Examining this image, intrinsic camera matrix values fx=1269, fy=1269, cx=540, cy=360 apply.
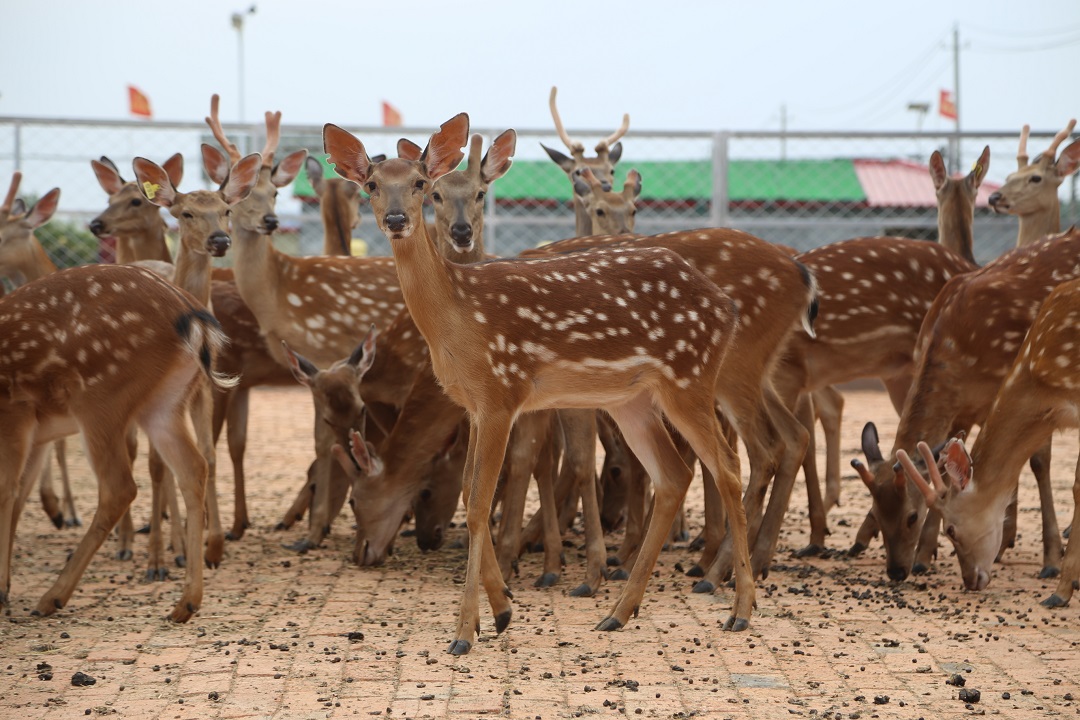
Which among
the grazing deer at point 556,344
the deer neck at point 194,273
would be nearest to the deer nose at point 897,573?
the grazing deer at point 556,344

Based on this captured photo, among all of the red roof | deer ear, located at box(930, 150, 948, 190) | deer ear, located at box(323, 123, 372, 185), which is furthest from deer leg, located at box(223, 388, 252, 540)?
the red roof

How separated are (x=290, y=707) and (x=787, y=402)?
360cm

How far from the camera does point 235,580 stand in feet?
21.0

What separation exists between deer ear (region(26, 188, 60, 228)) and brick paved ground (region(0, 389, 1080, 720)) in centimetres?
232

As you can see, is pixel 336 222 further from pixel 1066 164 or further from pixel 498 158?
pixel 1066 164

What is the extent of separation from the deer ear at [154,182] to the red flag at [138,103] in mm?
8381

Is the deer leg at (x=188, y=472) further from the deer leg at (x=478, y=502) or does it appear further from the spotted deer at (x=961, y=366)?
the spotted deer at (x=961, y=366)

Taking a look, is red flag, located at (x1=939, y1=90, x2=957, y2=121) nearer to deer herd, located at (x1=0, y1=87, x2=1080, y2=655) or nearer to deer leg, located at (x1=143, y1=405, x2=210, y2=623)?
deer herd, located at (x1=0, y1=87, x2=1080, y2=655)

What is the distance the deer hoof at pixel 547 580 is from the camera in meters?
6.20

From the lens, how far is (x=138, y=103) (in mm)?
15125

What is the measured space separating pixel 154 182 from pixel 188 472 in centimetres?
210

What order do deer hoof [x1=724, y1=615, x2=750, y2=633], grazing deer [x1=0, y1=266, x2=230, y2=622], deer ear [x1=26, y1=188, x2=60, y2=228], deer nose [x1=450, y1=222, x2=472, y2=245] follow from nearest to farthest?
deer hoof [x1=724, y1=615, x2=750, y2=633] → grazing deer [x1=0, y1=266, x2=230, y2=622] → deer nose [x1=450, y1=222, x2=472, y2=245] → deer ear [x1=26, y1=188, x2=60, y2=228]

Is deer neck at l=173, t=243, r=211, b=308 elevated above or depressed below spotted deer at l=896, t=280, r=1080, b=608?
above

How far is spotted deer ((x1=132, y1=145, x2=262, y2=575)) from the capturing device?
21.7 feet
